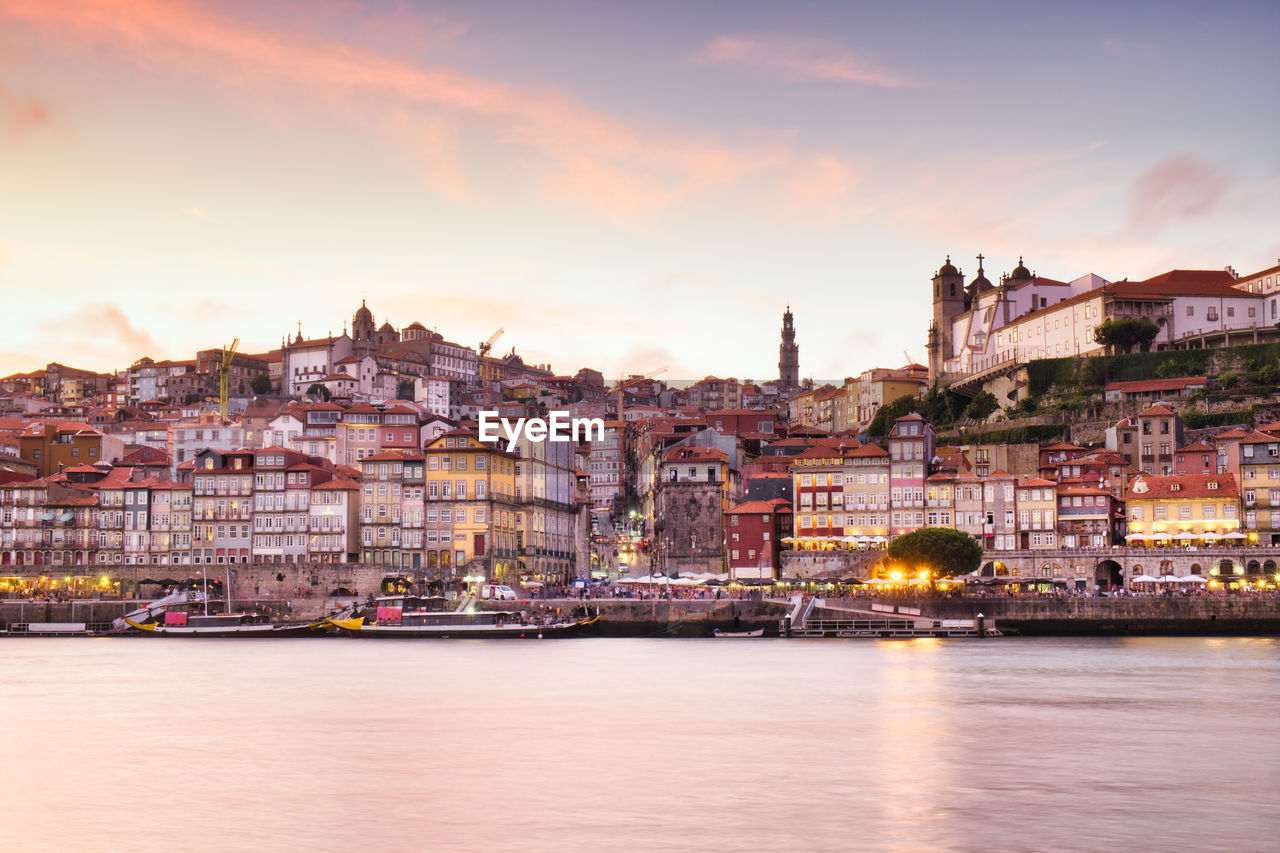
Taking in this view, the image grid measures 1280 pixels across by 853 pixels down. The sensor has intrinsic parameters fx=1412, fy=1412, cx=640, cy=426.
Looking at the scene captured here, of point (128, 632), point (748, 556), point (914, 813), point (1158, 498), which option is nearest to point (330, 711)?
point (914, 813)

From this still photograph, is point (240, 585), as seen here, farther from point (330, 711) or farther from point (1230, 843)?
point (1230, 843)

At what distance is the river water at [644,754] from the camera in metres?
24.0

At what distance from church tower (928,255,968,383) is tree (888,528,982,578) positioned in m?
44.0

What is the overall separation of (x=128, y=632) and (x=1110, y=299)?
68.9 meters

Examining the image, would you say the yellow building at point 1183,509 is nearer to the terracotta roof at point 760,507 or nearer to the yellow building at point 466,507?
the terracotta roof at point 760,507

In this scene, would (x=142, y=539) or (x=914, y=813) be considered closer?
(x=914, y=813)

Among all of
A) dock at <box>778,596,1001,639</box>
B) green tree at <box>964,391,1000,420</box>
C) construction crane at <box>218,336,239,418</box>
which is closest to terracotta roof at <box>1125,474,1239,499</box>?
dock at <box>778,596,1001,639</box>

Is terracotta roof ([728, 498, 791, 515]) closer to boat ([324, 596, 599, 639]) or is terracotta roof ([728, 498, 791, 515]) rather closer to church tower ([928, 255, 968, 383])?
boat ([324, 596, 599, 639])

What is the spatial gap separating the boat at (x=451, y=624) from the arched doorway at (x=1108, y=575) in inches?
1136

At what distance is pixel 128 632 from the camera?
75.1m

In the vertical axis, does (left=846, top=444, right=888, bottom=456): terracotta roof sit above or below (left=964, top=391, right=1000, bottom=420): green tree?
below

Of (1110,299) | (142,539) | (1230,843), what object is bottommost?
(1230,843)

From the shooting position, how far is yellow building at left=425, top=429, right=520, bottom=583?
3120 inches

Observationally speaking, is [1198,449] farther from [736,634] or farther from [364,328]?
[364,328]
